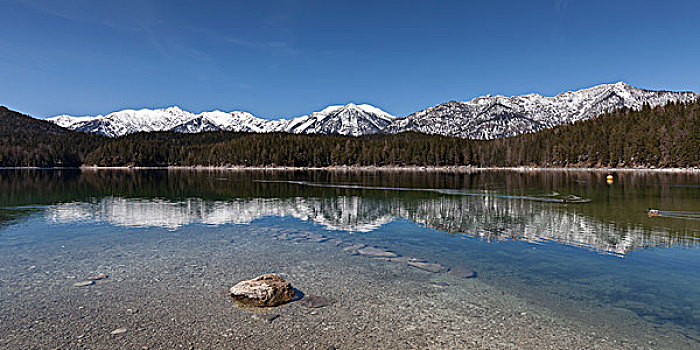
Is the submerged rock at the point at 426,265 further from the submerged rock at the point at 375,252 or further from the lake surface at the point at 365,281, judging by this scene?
the submerged rock at the point at 375,252

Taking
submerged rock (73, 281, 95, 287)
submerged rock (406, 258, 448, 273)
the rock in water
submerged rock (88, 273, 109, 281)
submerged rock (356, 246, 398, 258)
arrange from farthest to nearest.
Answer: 1. submerged rock (356, 246, 398, 258)
2. submerged rock (406, 258, 448, 273)
3. submerged rock (88, 273, 109, 281)
4. submerged rock (73, 281, 95, 287)
5. the rock in water

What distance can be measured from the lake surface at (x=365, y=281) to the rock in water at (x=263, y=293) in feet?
1.56

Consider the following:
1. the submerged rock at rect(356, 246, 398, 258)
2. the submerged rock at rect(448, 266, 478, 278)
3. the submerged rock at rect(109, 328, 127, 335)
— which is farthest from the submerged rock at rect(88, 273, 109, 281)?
the submerged rock at rect(448, 266, 478, 278)

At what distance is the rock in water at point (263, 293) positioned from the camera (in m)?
13.3

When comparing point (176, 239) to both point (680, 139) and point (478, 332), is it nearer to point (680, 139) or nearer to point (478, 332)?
point (478, 332)

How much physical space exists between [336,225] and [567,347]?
21284mm

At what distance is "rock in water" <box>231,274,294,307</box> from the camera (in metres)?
13.3

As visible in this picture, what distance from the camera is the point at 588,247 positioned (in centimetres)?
A: 2217

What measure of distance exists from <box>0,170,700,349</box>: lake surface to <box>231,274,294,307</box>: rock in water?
1.56 feet

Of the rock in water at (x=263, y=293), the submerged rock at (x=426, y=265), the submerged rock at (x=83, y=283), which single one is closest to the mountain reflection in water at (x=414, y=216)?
the submerged rock at (x=426, y=265)

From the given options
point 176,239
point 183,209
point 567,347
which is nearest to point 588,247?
point 567,347

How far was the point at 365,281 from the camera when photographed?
16.1 m

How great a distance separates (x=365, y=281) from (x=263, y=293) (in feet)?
14.9

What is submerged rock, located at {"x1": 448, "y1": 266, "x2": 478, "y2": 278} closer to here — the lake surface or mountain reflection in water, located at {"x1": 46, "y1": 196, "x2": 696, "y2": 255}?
the lake surface
